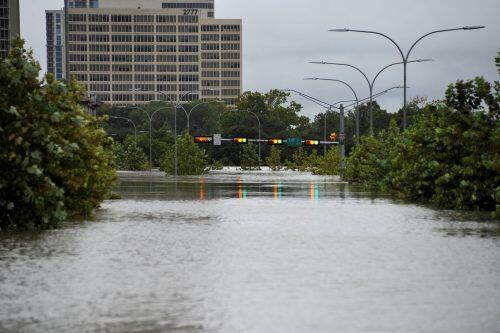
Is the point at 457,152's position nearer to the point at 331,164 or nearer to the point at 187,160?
the point at 331,164

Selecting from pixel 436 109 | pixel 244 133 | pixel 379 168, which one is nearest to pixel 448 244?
pixel 436 109

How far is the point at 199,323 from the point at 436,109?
24.7 metres

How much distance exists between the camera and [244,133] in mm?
144750

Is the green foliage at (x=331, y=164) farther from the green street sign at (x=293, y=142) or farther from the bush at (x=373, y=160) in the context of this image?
the green street sign at (x=293, y=142)

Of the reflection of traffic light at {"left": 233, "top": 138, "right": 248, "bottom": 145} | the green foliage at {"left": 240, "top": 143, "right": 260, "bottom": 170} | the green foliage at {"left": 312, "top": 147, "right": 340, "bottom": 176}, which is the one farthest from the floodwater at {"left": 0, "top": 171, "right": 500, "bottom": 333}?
the reflection of traffic light at {"left": 233, "top": 138, "right": 248, "bottom": 145}

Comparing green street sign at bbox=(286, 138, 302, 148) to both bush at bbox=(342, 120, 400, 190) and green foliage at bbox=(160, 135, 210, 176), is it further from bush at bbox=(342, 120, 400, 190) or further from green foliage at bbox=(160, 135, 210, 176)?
bush at bbox=(342, 120, 400, 190)

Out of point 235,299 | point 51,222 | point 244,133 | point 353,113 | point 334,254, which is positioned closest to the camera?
point 235,299

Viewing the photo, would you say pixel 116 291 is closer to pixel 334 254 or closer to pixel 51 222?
pixel 334 254

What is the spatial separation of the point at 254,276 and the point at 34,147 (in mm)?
9688

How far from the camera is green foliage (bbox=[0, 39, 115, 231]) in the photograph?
20.4 metres

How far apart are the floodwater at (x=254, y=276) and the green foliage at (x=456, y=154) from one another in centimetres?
394

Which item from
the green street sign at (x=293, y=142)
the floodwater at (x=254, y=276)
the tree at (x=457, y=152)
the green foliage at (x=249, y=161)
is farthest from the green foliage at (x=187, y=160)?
the floodwater at (x=254, y=276)

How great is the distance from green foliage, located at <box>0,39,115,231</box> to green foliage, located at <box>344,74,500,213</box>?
9.31 m

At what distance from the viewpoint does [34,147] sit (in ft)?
70.5
